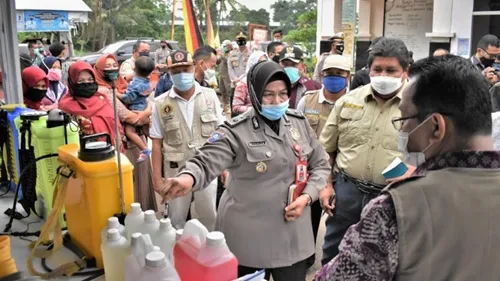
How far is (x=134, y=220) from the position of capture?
5.31 feet

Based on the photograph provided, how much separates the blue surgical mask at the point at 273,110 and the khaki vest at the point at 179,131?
120cm

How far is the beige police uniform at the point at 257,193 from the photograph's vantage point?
2.15m

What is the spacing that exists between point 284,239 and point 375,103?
40.7 inches

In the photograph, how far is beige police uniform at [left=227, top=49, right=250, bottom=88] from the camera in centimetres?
939

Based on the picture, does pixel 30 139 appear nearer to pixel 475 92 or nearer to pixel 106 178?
pixel 106 178

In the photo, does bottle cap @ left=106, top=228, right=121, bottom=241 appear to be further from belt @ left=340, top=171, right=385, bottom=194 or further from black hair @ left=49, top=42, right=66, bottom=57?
black hair @ left=49, top=42, right=66, bottom=57

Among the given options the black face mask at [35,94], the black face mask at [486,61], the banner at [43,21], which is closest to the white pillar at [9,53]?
the black face mask at [35,94]

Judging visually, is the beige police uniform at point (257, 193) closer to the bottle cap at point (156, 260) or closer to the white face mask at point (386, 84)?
the white face mask at point (386, 84)

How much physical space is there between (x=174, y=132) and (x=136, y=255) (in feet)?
6.54

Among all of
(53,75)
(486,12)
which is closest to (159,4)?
(486,12)

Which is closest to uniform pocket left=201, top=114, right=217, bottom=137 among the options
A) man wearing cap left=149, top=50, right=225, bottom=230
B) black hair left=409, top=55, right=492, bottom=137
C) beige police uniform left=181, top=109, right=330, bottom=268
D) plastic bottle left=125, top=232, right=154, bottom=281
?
man wearing cap left=149, top=50, right=225, bottom=230

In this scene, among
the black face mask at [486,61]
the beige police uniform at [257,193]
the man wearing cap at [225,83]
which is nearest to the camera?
the beige police uniform at [257,193]

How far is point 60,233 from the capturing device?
5.95ft

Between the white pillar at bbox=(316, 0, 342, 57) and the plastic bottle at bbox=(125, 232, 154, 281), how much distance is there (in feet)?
40.3
